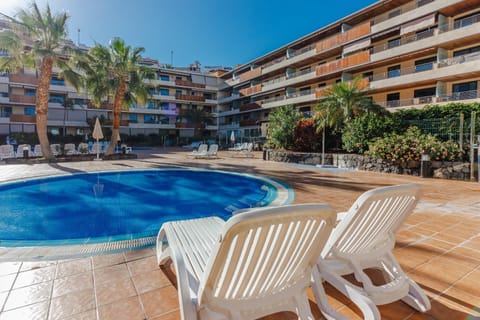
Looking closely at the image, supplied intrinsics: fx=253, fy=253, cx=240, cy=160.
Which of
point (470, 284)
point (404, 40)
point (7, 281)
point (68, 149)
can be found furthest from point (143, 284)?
point (404, 40)

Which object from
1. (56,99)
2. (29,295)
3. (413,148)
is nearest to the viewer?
(29,295)

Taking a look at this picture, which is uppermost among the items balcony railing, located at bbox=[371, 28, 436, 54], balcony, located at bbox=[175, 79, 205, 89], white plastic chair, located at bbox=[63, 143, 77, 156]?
balcony, located at bbox=[175, 79, 205, 89]

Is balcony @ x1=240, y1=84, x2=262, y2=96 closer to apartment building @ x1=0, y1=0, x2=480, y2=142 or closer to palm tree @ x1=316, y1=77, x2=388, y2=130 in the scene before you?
apartment building @ x1=0, y1=0, x2=480, y2=142

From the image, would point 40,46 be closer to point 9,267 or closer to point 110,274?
point 9,267

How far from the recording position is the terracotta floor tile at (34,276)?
233 centimetres

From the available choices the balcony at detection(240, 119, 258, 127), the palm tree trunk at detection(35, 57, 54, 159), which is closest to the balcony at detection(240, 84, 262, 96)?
the balcony at detection(240, 119, 258, 127)

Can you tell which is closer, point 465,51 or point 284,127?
point 284,127

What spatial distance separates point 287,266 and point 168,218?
4165 mm

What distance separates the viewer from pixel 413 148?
9.59 meters

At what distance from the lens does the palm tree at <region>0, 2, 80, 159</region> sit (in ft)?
40.0

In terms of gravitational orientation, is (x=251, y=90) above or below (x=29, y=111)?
above

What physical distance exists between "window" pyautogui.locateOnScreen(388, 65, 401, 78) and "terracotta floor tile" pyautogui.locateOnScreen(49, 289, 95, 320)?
2483 cm

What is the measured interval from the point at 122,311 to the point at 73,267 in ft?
3.53

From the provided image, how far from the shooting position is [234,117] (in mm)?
40906
